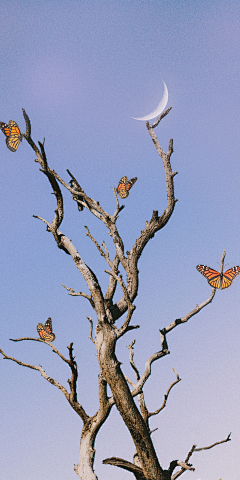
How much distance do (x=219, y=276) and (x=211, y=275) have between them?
0.26 meters

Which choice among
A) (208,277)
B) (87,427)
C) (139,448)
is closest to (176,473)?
(139,448)

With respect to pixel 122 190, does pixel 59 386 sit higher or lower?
lower

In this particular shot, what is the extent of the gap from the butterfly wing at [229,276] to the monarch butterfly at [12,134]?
4.59 m

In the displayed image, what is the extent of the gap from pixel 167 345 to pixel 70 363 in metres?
1.68

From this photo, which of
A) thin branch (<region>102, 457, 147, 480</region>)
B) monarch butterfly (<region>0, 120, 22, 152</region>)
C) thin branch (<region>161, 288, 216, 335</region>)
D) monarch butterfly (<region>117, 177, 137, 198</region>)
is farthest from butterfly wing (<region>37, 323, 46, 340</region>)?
monarch butterfly (<region>0, 120, 22, 152</region>)

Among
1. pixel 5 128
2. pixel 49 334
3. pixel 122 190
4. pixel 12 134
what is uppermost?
pixel 5 128

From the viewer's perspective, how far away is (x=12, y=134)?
7.67m

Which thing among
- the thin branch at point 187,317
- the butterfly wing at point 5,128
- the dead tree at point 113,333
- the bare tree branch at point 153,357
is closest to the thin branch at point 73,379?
the dead tree at point 113,333

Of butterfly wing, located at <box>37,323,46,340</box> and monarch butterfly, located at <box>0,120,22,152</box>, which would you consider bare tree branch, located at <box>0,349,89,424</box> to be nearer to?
butterfly wing, located at <box>37,323,46,340</box>

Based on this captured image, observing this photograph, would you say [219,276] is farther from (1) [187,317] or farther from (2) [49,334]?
(2) [49,334]

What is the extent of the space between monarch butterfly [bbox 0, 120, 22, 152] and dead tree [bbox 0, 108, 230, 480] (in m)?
0.50

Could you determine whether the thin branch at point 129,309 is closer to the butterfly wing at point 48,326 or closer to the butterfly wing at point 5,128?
the butterfly wing at point 48,326

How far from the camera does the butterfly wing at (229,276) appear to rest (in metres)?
6.35

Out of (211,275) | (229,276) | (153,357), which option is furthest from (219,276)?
(153,357)
